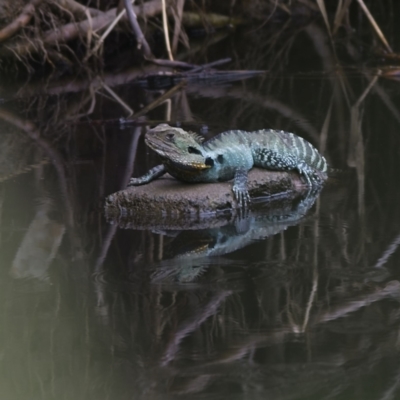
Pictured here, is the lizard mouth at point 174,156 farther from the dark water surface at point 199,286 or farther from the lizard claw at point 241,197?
the dark water surface at point 199,286

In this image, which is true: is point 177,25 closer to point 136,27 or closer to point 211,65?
point 211,65

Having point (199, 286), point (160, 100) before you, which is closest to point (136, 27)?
point (160, 100)

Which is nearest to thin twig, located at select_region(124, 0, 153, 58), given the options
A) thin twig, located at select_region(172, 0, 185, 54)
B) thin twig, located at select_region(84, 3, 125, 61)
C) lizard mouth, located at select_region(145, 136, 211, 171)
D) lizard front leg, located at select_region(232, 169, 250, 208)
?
thin twig, located at select_region(84, 3, 125, 61)

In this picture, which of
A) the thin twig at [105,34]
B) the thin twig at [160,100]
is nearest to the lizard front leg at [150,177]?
the thin twig at [160,100]

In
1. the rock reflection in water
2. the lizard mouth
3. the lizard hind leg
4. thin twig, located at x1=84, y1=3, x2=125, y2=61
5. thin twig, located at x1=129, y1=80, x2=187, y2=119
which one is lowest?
the rock reflection in water

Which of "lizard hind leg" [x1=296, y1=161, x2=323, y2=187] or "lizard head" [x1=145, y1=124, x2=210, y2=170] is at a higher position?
"lizard head" [x1=145, y1=124, x2=210, y2=170]

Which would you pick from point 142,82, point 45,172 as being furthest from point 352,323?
point 142,82

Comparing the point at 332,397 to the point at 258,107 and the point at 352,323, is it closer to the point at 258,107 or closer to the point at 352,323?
the point at 352,323

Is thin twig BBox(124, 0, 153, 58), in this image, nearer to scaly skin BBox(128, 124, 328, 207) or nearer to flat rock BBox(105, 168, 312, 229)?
scaly skin BBox(128, 124, 328, 207)

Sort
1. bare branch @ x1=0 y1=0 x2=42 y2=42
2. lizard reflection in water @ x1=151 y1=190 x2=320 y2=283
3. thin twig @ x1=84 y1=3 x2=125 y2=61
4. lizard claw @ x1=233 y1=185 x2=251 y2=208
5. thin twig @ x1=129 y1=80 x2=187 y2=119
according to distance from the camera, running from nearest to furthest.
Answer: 1. lizard reflection in water @ x1=151 y1=190 x2=320 y2=283
2. lizard claw @ x1=233 y1=185 x2=251 y2=208
3. thin twig @ x1=129 y1=80 x2=187 y2=119
4. thin twig @ x1=84 y1=3 x2=125 y2=61
5. bare branch @ x1=0 y1=0 x2=42 y2=42

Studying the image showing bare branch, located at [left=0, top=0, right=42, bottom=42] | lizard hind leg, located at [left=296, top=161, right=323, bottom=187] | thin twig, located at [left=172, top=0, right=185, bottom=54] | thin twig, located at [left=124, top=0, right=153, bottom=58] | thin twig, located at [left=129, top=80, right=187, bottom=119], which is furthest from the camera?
thin twig, located at [left=172, top=0, right=185, bottom=54]
